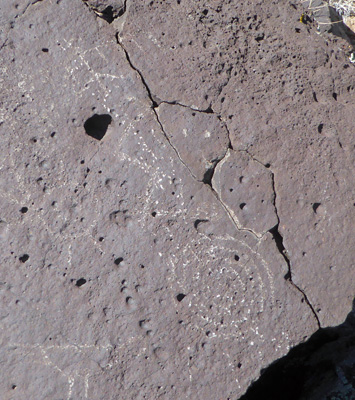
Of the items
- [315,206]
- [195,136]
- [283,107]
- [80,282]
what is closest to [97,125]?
[195,136]

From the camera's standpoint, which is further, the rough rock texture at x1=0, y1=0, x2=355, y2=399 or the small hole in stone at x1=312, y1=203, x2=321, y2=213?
the small hole in stone at x1=312, y1=203, x2=321, y2=213

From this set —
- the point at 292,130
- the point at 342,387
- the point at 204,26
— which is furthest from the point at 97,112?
the point at 342,387

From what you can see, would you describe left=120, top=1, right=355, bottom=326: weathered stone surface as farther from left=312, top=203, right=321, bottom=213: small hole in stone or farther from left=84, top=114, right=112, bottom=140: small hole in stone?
left=84, top=114, right=112, bottom=140: small hole in stone

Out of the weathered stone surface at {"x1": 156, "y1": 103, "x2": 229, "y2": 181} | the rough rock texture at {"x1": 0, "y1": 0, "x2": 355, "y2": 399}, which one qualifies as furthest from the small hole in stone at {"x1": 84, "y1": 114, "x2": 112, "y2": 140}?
the weathered stone surface at {"x1": 156, "y1": 103, "x2": 229, "y2": 181}

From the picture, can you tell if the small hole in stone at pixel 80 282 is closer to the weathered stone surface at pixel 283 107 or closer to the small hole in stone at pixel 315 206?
the weathered stone surface at pixel 283 107

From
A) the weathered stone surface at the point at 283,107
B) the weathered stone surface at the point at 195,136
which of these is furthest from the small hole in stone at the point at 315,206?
the weathered stone surface at the point at 195,136

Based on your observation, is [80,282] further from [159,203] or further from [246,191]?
[246,191]

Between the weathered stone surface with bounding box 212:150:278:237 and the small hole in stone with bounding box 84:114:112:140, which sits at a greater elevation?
the small hole in stone with bounding box 84:114:112:140

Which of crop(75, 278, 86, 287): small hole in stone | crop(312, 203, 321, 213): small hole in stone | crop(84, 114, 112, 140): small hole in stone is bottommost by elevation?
crop(312, 203, 321, 213): small hole in stone
